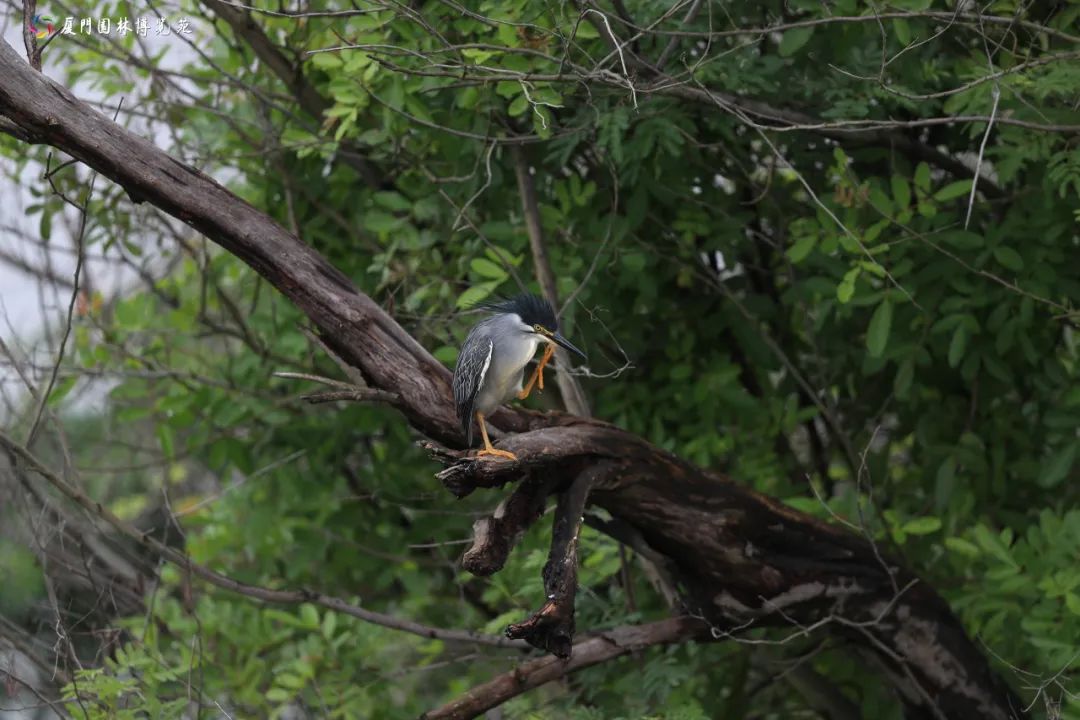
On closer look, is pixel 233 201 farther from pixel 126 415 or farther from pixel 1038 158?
pixel 1038 158

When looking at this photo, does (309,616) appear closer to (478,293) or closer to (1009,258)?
(478,293)

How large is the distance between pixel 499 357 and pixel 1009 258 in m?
1.73

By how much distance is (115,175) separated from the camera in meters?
3.02

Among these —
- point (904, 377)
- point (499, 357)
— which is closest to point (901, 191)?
point (904, 377)

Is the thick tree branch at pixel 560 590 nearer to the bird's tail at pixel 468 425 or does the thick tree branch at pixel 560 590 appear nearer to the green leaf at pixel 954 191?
the bird's tail at pixel 468 425

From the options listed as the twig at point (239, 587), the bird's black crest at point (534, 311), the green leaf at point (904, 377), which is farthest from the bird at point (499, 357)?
the green leaf at point (904, 377)

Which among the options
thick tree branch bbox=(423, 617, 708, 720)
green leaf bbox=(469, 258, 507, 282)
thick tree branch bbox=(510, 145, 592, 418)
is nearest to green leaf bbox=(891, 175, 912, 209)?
thick tree branch bbox=(510, 145, 592, 418)

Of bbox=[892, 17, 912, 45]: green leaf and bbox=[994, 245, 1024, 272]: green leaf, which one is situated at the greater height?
bbox=[892, 17, 912, 45]: green leaf

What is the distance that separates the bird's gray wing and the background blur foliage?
56 centimetres

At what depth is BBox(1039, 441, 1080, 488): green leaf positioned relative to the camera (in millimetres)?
3955

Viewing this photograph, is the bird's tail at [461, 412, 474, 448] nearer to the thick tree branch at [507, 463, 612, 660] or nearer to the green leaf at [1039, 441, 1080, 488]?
the thick tree branch at [507, 463, 612, 660]

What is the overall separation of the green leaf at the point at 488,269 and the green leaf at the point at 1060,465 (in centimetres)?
185

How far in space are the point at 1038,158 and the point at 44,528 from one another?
Answer: 10.9 feet

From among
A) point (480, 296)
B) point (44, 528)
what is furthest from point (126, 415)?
point (480, 296)
